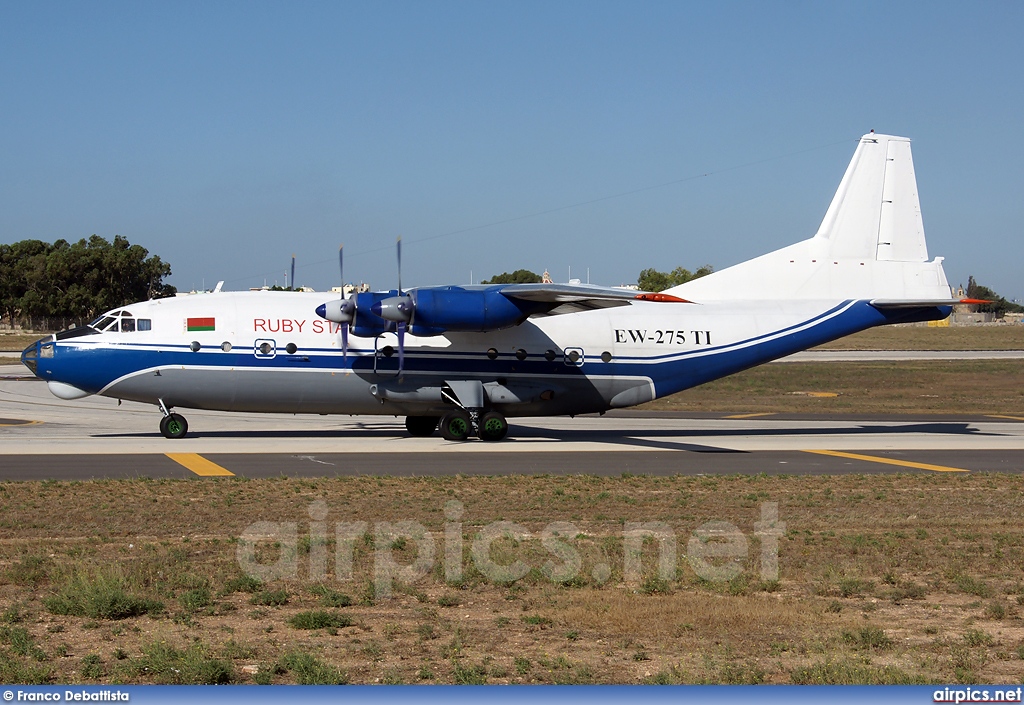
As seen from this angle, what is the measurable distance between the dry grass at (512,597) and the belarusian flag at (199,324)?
912 centimetres

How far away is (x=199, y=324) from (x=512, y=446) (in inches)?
344

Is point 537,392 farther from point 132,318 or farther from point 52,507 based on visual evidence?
point 52,507

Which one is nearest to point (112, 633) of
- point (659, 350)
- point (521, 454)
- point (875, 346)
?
point (521, 454)

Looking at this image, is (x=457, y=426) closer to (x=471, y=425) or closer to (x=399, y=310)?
(x=471, y=425)

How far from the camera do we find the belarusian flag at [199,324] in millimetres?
26391

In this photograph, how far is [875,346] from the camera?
100938mm

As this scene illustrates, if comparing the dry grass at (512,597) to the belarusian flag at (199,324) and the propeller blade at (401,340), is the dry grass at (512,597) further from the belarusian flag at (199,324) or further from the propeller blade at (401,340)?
the belarusian flag at (199,324)

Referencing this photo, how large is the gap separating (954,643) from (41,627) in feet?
27.4

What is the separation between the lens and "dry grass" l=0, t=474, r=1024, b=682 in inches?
330

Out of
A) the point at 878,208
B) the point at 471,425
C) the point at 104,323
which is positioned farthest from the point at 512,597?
the point at 878,208

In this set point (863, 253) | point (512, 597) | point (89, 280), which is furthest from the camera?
point (89, 280)

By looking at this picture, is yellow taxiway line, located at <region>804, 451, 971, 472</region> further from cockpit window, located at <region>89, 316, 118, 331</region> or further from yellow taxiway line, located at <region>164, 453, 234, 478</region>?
cockpit window, located at <region>89, 316, 118, 331</region>

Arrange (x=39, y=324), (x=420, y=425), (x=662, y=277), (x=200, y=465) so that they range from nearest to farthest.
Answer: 1. (x=200, y=465)
2. (x=420, y=425)
3. (x=39, y=324)
4. (x=662, y=277)

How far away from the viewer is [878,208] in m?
30.2
